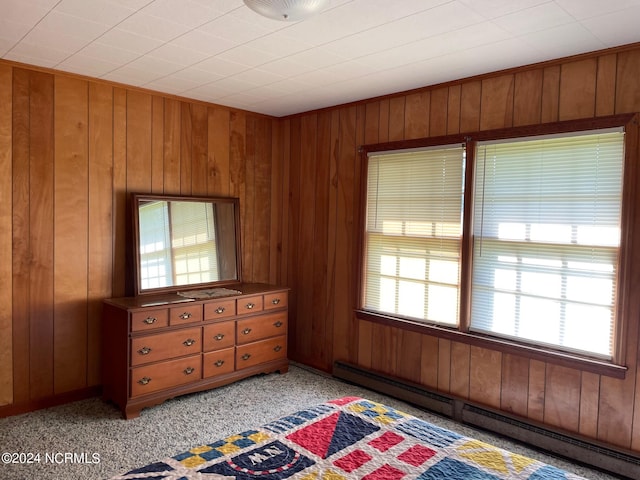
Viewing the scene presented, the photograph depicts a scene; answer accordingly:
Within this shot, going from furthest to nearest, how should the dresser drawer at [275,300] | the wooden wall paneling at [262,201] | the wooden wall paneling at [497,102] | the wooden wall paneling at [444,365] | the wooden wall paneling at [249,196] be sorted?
the wooden wall paneling at [262,201] < the wooden wall paneling at [249,196] < the dresser drawer at [275,300] < the wooden wall paneling at [444,365] < the wooden wall paneling at [497,102]

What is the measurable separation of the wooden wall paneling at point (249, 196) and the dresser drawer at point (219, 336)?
831mm

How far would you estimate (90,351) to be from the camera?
353 cm

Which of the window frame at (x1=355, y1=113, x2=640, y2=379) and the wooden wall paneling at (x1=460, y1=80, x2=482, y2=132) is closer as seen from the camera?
the window frame at (x1=355, y1=113, x2=640, y2=379)

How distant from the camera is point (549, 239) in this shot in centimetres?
291

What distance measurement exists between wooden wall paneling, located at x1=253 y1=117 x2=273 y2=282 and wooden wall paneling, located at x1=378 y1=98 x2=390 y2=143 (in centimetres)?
125

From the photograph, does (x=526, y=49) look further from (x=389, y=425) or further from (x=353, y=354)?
(x=353, y=354)

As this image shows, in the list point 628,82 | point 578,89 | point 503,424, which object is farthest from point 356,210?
point 628,82

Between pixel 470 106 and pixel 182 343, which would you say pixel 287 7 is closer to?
pixel 470 106

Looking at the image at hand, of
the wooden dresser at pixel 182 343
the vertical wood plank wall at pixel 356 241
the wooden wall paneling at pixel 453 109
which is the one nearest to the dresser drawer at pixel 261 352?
the wooden dresser at pixel 182 343

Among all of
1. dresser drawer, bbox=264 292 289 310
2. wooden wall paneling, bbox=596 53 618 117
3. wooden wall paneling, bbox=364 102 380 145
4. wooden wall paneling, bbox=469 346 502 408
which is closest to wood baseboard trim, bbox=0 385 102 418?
dresser drawer, bbox=264 292 289 310

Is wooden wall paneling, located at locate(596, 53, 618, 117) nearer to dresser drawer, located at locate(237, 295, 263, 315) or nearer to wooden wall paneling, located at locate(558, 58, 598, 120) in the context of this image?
wooden wall paneling, located at locate(558, 58, 598, 120)

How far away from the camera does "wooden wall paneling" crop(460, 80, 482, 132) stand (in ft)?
10.6

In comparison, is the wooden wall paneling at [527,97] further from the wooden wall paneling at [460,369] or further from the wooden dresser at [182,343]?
the wooden dresser at [182,343]

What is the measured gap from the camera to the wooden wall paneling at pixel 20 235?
3150 mm
